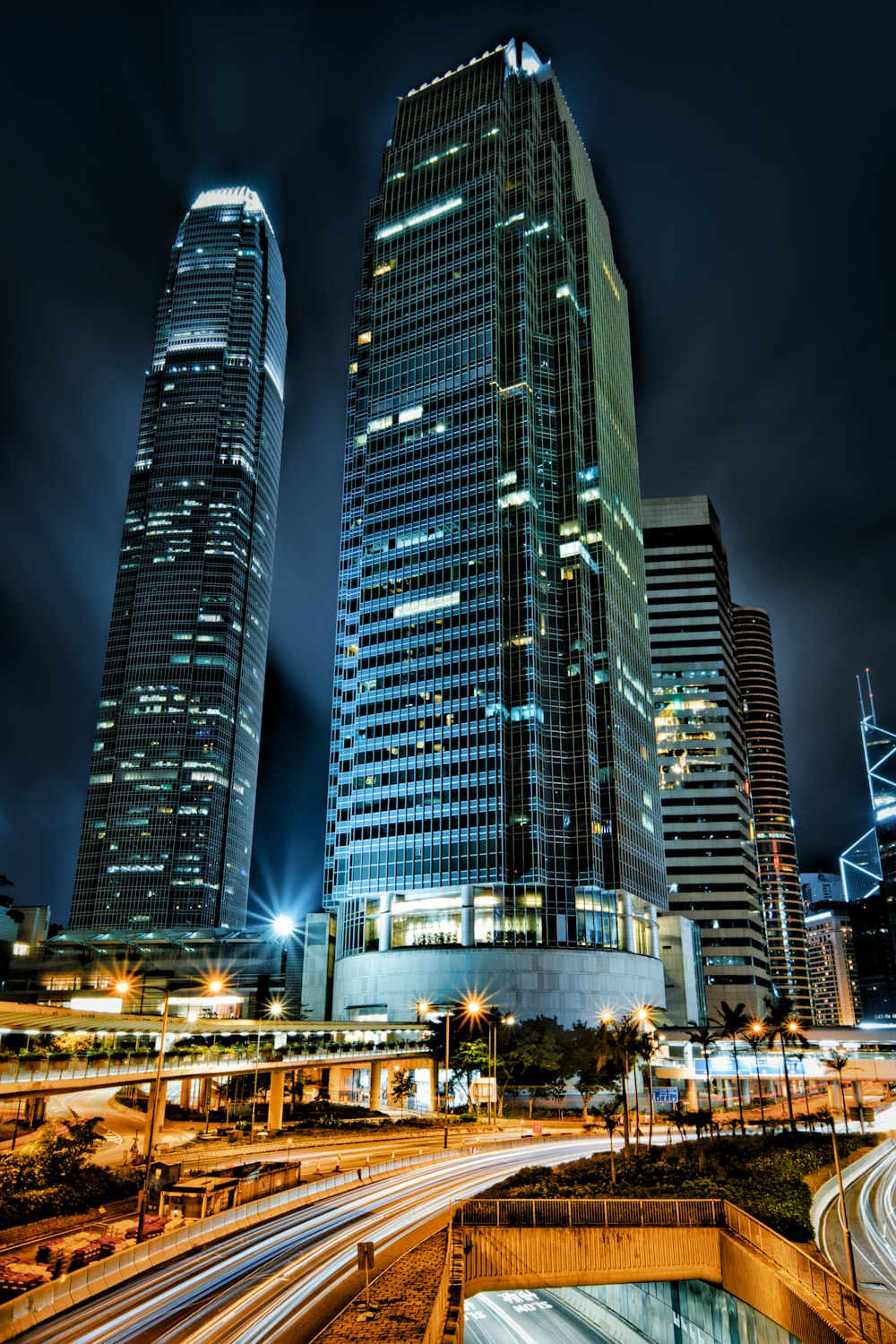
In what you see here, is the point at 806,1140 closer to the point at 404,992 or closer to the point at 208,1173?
the point at 208,1173

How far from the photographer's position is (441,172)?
7613 inches

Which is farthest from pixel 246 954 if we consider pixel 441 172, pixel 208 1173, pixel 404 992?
pixel 441 172

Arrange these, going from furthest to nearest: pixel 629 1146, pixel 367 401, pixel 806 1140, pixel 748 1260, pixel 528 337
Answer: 1. pixel 367 401
2. pixel 528 337
3. pixel 806 1140
4. pixel 629 1146
5. pixel 748 1260

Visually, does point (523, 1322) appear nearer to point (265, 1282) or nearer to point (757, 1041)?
point (265, 1282)

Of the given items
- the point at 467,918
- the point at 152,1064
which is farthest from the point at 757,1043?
the point at 152,1064

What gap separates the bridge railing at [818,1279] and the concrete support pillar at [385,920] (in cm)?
11440

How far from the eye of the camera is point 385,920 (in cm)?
15162

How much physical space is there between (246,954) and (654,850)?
287 feet

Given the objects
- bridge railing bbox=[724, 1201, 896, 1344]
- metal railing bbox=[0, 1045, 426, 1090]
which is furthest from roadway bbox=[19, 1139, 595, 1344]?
bridge railing bbox=[724, 1201, 896, 1344]

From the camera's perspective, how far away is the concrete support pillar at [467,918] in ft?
470

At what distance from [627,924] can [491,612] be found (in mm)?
Result: 56655

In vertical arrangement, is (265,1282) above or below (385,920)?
below

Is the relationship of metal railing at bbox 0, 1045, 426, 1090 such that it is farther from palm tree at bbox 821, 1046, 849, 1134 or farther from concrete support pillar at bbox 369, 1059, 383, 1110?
palm tree at bbox 821, 1046, 849, 1134

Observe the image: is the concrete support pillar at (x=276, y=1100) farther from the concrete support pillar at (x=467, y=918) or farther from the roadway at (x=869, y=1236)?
the concrete support pillar at (x=467, y=918)
